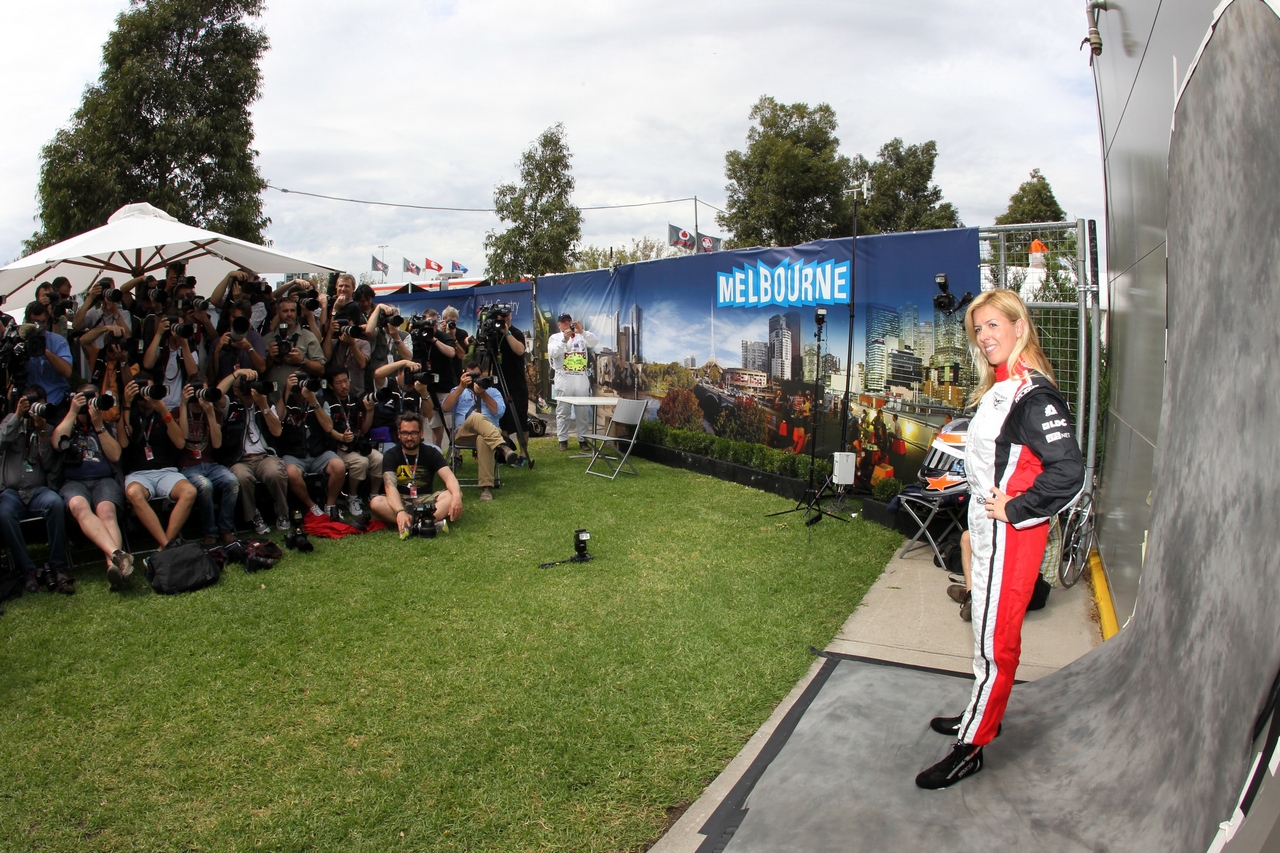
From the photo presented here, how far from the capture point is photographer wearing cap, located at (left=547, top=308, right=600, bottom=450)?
10625mm

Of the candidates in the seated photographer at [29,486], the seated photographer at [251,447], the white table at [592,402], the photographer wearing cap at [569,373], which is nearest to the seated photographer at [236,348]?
the seated photographer at [251,447]

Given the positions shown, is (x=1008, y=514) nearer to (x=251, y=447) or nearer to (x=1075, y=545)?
(x=1075, y=545)

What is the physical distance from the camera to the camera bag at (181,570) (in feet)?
16.1

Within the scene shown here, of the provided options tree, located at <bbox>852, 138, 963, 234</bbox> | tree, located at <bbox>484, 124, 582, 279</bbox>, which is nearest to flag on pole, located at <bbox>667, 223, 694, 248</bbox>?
tree, located at <bbox>484, 124, 582, 279</bbox>

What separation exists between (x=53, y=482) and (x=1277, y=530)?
6512 millimetres

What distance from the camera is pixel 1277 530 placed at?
1539 mm

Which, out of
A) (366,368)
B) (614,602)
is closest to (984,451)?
(614,602)

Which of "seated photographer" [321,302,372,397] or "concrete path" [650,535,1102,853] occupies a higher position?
"seated photographer" [321,302,372,397]

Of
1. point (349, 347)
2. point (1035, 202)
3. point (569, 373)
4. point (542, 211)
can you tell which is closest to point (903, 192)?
point (1035, 202)

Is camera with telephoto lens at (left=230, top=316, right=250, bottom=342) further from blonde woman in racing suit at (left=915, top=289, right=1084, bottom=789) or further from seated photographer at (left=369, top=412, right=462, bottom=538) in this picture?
blonde woman in racing suit at (left=915, top=289, right=1084, bottom=789)

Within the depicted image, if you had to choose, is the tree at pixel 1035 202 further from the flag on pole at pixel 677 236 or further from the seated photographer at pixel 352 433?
the seated photographer at pixel 352 433

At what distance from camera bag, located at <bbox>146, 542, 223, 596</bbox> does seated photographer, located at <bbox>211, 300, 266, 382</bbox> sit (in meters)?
1.84

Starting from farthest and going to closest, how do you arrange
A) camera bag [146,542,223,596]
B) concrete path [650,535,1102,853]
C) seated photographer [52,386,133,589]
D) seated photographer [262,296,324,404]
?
seated photographer [262,296,324,404], seated photographer [52,386,133,589], camera bag [146,542,223,596], concrete path [650,535,1102,853]

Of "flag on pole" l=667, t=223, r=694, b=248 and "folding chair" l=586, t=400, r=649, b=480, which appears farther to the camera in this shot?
"flag on pole" l=667, t=223, r=694, b=248
